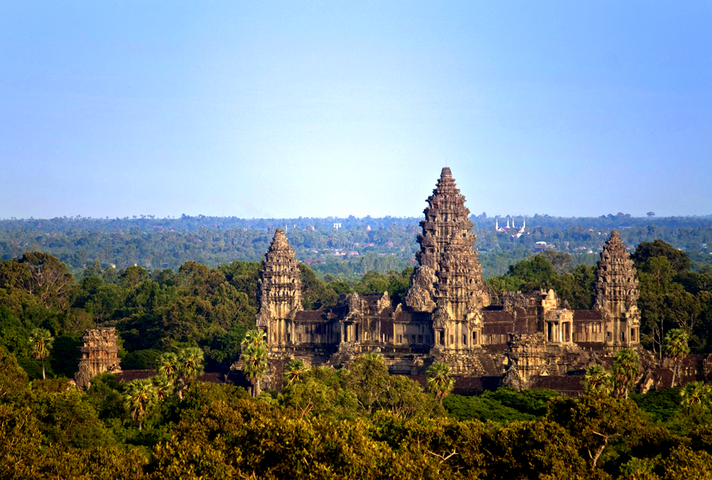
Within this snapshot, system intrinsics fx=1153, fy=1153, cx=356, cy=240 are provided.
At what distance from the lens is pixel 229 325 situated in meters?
115

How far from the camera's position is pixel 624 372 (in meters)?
73.6

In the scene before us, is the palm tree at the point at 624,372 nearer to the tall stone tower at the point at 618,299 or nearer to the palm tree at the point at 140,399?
the tall stone tower at the point at 618,299

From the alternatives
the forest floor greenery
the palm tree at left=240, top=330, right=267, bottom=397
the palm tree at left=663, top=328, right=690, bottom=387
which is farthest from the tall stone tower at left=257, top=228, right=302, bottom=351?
the palm tree at left=663, top=328, right=690, bottom=387

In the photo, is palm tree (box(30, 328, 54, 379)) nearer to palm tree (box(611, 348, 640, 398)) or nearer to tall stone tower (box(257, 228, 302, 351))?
tall stone tower (box(257, 228, 302, 351))

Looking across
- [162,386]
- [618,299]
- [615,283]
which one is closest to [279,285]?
[162,386]

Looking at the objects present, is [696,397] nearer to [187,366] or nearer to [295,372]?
[295,372]

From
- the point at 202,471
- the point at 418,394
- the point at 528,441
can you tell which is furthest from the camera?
the point at 418,394

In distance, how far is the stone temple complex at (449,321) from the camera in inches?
3597

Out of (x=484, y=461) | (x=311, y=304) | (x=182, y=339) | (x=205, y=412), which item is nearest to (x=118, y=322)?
(x=182, y=339)

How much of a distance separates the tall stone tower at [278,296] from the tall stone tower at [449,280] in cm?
1009

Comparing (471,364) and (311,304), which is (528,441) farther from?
(311,304)

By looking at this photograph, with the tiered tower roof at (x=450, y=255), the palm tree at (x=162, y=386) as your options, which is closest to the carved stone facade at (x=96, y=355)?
the palm tree at (x=162, y=386)

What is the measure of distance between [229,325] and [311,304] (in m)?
16.1

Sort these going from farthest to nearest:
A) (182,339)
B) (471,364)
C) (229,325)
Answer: (229,325)
(182,339)
(471,364)
